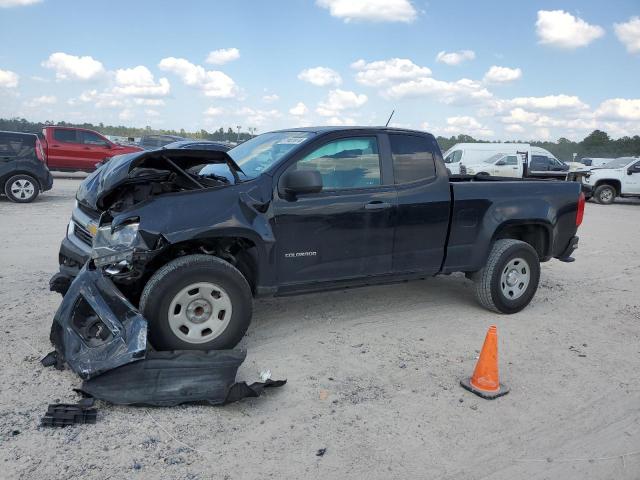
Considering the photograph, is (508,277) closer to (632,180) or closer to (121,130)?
(632,180)

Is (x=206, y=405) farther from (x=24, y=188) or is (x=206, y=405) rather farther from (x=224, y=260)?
(x=24, y=188)

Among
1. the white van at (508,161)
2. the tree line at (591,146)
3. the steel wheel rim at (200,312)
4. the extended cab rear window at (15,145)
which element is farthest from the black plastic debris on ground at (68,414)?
the tree line at (591,146)

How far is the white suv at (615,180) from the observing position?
19609 mm

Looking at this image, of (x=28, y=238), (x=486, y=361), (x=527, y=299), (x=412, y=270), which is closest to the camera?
(x=486, y=361)

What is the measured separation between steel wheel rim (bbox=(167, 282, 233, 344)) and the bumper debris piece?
0.35 metres

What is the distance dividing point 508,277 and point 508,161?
59.4 feet

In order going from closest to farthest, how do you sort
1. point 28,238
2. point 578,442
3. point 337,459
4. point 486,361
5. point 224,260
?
point 337,459 < point 578,442 < point 486,361 < point 224,260 < point 28,238

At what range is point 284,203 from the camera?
4.57 meters

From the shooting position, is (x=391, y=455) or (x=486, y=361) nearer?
(x=391, y=455)

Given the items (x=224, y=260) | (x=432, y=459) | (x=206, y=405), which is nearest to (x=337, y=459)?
(x=432, y=459)

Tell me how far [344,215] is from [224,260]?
3.71 feet

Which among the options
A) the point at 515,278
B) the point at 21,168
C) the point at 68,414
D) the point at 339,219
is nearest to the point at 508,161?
the point at 21,168

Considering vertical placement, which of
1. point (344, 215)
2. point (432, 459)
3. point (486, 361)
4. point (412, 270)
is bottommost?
point (432, 459)

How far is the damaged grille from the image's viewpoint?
4.88 metres
